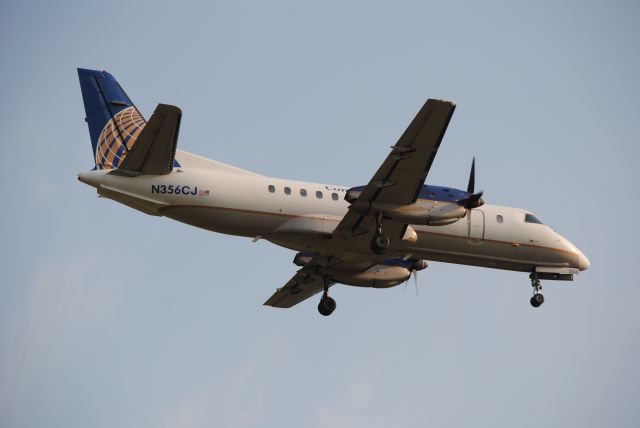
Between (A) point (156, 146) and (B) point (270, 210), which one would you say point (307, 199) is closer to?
(B) point (270, 210)

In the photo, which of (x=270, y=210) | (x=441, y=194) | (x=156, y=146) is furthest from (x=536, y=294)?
(x=156, y=146)

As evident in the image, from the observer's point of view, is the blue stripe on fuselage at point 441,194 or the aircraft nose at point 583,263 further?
the aircraft nose at point 583,263

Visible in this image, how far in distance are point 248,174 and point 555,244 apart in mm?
11266

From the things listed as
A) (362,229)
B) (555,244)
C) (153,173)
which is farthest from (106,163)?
(555,244)

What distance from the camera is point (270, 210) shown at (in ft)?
91.8

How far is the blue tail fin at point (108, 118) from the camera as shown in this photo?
28.1m

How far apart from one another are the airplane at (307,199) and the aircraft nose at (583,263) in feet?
9.78

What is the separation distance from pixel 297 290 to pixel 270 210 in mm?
6445

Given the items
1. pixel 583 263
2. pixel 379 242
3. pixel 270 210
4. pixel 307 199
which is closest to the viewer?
pixel 270 210

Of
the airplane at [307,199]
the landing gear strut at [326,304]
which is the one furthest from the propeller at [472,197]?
the landing gear strut at [326,304]

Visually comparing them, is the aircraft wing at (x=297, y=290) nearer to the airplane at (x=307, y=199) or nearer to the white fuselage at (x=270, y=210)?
the airplane at (x=307, y=199)

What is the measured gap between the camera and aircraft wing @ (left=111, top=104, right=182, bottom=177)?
83.2 ft

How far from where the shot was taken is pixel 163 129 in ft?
84.3

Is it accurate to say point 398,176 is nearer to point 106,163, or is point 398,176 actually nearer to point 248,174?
point 248,174
